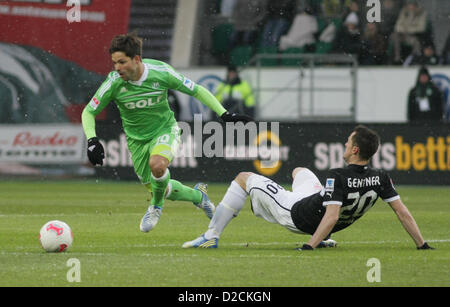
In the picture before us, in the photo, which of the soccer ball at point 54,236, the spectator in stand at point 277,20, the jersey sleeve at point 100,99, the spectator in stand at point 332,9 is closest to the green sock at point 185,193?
the jersey sleeve at point 100,99

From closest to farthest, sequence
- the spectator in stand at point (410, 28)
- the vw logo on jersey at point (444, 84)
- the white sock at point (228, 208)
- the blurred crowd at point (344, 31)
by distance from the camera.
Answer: the white sock at point (228, 208)
the vw logo on jersey at point (444, 84)
the blurred crowd at point (344, 31)
the spectator in stand at point (410, 28)

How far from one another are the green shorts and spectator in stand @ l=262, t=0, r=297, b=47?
11.6 m

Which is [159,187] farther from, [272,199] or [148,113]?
[272,199]

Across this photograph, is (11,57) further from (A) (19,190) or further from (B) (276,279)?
(B) (276,279)

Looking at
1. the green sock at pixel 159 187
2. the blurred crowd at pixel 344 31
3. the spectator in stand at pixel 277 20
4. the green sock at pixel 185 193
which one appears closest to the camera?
the green sock at pixel 159 187

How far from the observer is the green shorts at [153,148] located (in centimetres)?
1034

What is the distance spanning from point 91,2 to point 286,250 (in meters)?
14.6

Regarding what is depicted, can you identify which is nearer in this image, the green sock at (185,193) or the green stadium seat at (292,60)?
the green sock at (185,193)

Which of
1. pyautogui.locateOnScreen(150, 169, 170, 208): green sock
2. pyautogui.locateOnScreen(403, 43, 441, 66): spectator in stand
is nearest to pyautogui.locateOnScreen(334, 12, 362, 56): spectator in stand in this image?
pyautogui.locateOnScreen(403, 43, 441, 66): spectator in stand

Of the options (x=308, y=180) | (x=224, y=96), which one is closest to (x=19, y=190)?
(x=224, y=96)

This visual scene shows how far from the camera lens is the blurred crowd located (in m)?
21.5

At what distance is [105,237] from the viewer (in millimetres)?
10312

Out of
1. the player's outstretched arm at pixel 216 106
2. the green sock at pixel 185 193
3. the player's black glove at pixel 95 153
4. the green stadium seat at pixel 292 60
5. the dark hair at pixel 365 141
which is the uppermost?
the green stadium seat at pixel 292 60

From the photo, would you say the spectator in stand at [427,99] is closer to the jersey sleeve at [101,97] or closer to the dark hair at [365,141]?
the jersey sleeve at [101,97]
